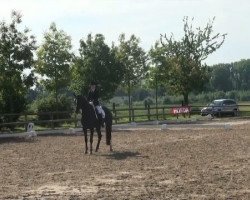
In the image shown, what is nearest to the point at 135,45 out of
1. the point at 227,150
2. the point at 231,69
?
the point at 227,150

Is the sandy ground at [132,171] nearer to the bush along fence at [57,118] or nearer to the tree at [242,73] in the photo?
the bush along fence at [57,118]

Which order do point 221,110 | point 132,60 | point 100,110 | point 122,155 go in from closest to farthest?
1. point 122,155
2. point 100,110
3. point 221,110
4. point 132,60

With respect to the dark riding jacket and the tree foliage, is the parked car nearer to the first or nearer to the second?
the tree foliage

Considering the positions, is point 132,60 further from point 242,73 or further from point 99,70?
point 242,73

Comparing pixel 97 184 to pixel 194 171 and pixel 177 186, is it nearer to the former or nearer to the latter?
pixel 177 186

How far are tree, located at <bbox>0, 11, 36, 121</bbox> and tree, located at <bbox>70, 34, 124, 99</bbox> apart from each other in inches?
522

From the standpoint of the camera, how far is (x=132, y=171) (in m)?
12.4

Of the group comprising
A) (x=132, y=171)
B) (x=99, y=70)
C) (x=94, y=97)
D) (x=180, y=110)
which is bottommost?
(x=132, y=171)

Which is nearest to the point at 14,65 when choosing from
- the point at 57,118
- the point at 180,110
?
the point at 57,118

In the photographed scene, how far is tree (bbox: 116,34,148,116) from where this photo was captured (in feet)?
169

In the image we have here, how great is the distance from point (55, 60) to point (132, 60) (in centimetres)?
1156

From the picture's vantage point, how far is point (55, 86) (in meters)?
42.0

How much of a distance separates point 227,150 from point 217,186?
683 cm

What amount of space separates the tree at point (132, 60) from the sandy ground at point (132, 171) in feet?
104
